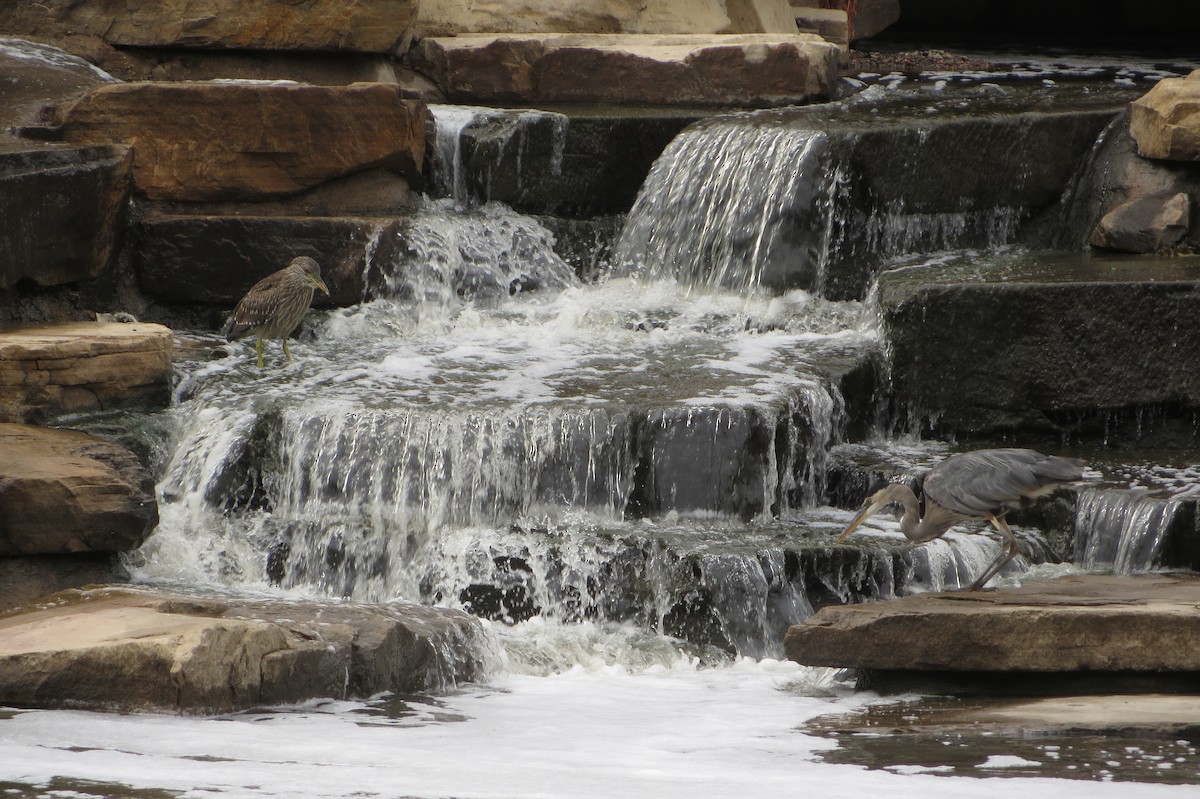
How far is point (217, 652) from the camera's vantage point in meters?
4.82

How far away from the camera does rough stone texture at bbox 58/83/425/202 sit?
29.1ft

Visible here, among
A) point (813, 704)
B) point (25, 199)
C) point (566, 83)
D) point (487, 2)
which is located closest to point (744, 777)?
point (813, 704)

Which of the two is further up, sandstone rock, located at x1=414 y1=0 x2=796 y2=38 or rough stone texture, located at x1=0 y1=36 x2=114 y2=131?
sandstone rock, located at x1=414 y1=0 x2=796 y2=38

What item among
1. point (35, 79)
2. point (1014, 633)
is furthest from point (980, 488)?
point (35, 79)

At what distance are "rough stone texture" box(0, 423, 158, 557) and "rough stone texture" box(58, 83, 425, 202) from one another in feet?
9.20

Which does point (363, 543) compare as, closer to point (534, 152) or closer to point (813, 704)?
point (813, 704)

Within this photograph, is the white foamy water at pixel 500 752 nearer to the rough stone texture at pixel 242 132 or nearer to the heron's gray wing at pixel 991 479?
the heron's gray wing at pixel 991 479

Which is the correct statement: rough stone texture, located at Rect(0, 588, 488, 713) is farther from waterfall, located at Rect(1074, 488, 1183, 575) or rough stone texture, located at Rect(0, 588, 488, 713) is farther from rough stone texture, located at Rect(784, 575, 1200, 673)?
waterfall, located at Rect(1074, 488, 1183, 575)

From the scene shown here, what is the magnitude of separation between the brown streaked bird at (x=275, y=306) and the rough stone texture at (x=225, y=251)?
0.72 metres

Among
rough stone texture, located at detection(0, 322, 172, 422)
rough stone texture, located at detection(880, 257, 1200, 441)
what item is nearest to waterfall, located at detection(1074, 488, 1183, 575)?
rough stone texture, located at detection(880, 257, 1200, 441)

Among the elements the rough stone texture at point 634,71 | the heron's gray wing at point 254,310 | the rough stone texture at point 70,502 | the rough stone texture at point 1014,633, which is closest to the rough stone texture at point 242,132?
the heron's gray wing at point 254,310

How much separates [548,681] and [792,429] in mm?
1922

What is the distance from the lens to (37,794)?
12.2 ft

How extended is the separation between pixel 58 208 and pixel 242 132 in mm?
1385
